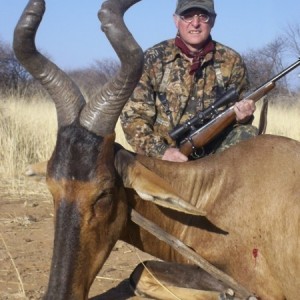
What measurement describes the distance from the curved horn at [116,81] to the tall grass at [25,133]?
6635 mm

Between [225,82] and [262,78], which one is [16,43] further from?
[262,78]

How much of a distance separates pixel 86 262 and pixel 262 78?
84.3 feet

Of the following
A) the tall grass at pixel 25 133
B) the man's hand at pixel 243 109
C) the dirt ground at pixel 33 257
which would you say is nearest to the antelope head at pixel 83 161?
the dirt ground at pixel 33 257

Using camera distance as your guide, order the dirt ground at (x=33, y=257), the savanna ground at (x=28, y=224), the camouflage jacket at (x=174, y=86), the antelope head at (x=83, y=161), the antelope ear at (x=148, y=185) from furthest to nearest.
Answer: the camouflage jacket at (x=174, y=86), the savanna ground at (x=28, y=224), the dirt ground at (x=33, y=257), the antelope ear at (x=148, y=185), the antelope head at (x=83, y=161)

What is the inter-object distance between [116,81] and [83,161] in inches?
23.1

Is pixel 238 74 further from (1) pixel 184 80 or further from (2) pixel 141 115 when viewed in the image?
(2) pixel 141 115

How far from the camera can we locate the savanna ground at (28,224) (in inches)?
222

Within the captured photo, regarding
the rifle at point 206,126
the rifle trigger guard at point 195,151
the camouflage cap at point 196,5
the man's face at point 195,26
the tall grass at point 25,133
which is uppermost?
the camouflage cap at point 196,5

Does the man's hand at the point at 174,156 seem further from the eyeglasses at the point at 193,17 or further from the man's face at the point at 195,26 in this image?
the eyeglasses at the point at 193,17

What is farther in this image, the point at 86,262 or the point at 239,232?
the point at 239,232

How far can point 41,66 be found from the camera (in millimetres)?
4652

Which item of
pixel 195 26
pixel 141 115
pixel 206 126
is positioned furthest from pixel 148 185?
pixel 195 26

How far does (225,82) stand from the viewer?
22.7ft

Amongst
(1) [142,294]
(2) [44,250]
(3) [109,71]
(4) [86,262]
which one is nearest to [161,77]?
(2) [44,250]
